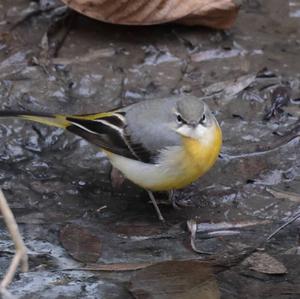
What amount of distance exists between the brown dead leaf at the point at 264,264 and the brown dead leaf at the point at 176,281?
296 mm

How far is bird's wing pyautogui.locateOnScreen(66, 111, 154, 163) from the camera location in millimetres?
6777

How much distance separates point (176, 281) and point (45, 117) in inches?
75.9

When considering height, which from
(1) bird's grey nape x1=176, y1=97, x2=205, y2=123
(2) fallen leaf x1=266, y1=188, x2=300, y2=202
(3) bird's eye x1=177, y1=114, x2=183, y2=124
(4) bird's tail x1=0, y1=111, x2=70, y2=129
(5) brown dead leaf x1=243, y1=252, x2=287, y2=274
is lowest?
(5) brown dead leaf x1=243, y1=252, x2=287, y2=274

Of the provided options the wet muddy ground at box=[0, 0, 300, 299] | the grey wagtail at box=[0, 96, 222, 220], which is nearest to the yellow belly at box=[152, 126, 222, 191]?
the grey wagtail at box=[0, 96, 222, 220]

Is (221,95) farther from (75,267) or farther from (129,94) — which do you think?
(75,267)

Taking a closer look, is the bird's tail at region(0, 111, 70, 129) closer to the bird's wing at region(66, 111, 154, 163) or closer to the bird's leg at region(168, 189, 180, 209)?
the bird's wing at region(66, 111, 154, 163)

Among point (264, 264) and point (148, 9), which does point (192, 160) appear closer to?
point (264, 264)

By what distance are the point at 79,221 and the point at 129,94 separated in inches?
66.9

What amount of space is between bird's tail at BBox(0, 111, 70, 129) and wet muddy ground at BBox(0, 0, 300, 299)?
422mm

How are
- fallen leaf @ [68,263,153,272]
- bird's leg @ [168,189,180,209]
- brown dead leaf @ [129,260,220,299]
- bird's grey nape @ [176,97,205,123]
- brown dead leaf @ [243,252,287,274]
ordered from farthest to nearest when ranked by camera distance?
bird's leg @ [168,189,180,209]
bird's grey nape @ [176,97,205,123]
fallen leaf @ [68,263,153,272]
brown dead leaf @ [243,252,287,274]
brown dead leaf @ [129,260,220,299]

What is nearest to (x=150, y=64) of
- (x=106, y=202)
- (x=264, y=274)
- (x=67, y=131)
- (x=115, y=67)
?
(x=115, y=67)

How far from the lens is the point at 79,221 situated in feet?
22.4

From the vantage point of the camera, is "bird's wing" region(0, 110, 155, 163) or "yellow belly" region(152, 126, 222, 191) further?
"bird's wing" region(0, 110, 155, 163)

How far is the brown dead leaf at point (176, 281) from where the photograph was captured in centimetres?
583
